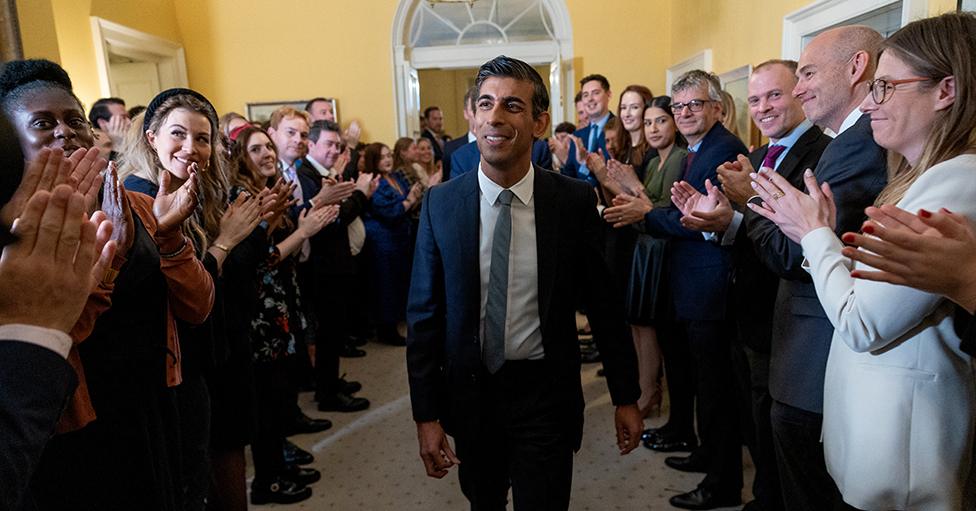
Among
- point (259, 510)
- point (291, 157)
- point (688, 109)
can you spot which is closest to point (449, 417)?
point (259, 510)

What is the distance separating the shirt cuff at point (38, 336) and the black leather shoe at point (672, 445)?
268cm

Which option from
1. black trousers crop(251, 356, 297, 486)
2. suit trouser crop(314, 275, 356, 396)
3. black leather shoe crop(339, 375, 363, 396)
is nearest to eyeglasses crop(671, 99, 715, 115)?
black trousers crop(251, 356, 297, 486)

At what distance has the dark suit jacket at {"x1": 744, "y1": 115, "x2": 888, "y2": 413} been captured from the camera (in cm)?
149

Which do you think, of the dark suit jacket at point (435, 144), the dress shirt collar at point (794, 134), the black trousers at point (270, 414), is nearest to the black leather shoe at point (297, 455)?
the black trousers at point (270, 414)

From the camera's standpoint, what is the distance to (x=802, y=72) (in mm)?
1821

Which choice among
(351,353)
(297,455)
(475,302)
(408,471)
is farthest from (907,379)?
(351,353)

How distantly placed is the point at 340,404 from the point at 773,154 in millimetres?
2735

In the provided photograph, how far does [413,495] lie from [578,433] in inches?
48.6

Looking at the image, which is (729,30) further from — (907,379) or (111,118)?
(111,118)

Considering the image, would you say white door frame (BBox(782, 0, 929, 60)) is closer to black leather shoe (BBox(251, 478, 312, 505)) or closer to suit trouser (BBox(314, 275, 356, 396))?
suit trouser (BBox(314, 275, 356, 396))

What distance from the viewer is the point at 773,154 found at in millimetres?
2096

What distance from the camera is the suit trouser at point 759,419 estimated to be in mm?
2008

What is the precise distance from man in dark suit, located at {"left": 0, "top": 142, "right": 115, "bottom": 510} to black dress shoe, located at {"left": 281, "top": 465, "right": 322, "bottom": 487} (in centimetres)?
203

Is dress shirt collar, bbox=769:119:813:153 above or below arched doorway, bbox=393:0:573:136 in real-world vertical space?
below
